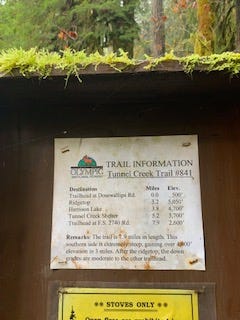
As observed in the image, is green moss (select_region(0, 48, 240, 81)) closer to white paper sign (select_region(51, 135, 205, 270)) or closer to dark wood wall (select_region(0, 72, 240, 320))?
dark wood wall (select_region(0, 72, 240, 320))

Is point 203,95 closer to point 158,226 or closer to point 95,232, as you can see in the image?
point 158,226

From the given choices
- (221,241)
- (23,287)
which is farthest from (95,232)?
(221,241)

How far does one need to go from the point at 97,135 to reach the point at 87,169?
20 cm

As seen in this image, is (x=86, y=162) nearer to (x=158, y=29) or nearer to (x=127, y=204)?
(x=127, y=204)

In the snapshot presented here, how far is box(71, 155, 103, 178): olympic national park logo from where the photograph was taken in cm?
217

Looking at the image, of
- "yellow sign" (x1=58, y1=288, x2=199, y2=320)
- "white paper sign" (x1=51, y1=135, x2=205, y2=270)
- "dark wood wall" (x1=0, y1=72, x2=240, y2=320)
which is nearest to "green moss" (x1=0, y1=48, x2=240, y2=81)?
"dark wood wall" (x1=0, y1=72, x2=240, y2=320)

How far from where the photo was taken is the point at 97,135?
87.4 inches

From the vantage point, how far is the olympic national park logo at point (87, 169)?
2.17m

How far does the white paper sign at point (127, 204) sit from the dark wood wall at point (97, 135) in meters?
0.05

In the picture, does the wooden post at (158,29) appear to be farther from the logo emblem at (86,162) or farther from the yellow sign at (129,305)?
the yellow sign at (129,305)

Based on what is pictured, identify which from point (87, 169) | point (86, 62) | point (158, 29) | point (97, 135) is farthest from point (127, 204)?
point (158, 29)

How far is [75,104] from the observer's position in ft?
7.35

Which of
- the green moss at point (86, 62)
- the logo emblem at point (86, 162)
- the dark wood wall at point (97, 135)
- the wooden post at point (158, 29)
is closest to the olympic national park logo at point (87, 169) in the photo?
the logo emblem at point (86, 162)

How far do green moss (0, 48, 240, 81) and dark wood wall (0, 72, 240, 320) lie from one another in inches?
4.5
